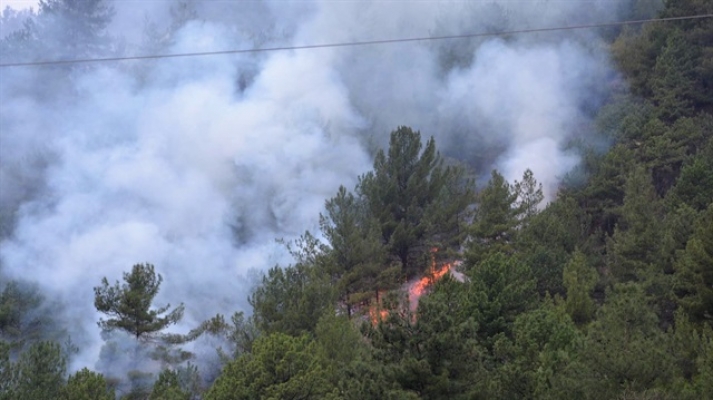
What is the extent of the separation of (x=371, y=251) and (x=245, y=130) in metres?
18.8

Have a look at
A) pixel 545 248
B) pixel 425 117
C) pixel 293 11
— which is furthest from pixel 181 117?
pixel 545 248

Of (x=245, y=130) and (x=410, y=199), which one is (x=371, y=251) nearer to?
(x=410, y=199)

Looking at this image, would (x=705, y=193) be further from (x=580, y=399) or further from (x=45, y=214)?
(x=45, y=214)

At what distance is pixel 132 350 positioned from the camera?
1988 cm

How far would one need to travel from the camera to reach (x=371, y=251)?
73.2ft

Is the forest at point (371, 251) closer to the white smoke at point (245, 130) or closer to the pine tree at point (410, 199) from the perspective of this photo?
the pine tree at point (410, 199)

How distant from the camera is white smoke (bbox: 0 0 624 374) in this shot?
92.7 ft

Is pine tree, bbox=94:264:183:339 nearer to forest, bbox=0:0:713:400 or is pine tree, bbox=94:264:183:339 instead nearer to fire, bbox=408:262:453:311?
forest, bbox=0:0:713:400

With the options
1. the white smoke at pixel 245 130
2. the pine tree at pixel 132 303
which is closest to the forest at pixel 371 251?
the pine tree at pixel 132 303

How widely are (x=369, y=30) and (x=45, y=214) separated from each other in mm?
28289

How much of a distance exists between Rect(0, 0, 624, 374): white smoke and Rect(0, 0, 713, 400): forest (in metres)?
0.19

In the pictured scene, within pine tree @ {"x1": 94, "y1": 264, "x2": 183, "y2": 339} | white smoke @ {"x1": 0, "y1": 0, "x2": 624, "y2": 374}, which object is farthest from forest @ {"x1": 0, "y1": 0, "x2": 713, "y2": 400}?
white smoke @ {"x1": 0, "y1": 0, "x2": 624, "y2": 374}

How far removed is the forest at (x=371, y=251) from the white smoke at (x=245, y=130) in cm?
19

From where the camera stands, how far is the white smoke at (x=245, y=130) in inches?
1112
